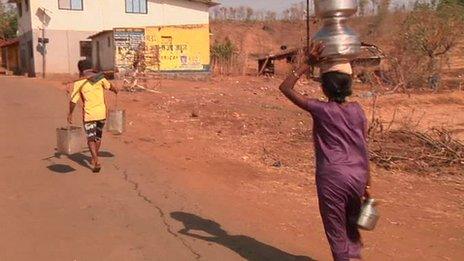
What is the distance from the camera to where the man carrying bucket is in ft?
25.7

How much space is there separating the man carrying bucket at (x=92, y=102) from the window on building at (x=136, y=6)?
89.6 ft

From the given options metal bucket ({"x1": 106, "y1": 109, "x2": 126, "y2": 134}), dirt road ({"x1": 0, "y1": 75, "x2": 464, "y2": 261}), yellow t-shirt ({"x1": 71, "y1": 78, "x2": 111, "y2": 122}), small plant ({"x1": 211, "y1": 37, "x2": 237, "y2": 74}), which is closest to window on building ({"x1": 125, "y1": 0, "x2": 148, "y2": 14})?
small plant ({"x1": 211, "y1": 37, "x2": 237, "y2": 74})

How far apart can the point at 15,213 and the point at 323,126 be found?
3.83 m

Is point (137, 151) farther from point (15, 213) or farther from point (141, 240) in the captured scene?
point (141, 240)

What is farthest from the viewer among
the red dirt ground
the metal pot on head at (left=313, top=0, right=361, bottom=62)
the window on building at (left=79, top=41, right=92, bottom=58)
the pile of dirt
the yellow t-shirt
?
the window on building at (left=79, top=41, right=92, bottom=58)

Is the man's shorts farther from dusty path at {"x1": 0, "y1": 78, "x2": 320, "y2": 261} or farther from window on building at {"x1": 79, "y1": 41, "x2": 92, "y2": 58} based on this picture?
window on building at {"x1": 79, "y1": 41, "x2": 92, "y2": 58}

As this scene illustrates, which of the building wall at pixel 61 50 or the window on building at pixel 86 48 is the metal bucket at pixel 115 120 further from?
the window on building at pixel 86 48

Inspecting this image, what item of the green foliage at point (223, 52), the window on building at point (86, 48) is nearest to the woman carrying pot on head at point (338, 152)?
the window on building at point (86, 48)

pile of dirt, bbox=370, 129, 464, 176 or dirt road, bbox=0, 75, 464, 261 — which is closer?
dirt road, bbox=0, 75, 464, 261

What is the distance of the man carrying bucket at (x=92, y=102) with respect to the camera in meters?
7.85

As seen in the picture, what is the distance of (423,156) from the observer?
9.22 meters

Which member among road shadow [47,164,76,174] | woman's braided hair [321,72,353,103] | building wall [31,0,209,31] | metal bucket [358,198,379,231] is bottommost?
road shadow [47,164,76,174]

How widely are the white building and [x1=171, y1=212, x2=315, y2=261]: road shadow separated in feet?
93.9

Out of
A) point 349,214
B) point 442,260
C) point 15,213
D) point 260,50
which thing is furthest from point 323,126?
point 260,50
